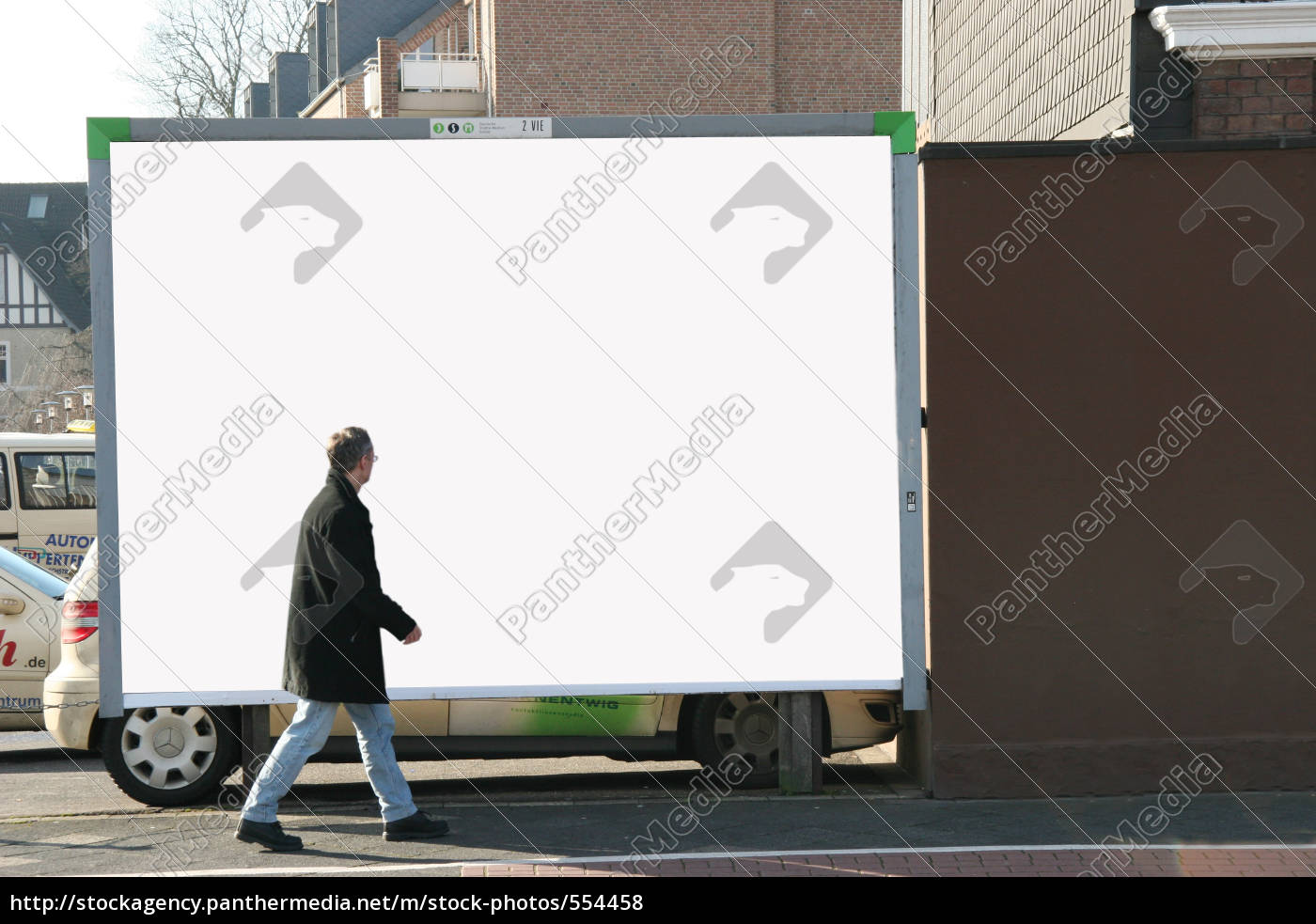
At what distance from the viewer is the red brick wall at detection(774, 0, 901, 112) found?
34750 mm

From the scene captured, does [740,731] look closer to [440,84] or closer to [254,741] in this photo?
[254,741]

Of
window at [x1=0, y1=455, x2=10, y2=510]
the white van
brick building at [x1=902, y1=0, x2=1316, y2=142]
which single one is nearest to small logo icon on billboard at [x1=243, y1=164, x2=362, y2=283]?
brick building at [x1=902, y1=0, x2=1316, y2=142]

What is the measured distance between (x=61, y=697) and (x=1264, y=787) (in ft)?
21.7

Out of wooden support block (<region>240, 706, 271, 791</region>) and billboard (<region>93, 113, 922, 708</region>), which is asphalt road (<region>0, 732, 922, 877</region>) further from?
billboard (<region>93, 113, 922, 708</region>)

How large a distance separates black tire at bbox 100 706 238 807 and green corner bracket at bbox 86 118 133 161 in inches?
115

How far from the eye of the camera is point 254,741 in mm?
7715

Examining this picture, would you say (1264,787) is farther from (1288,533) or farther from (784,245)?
(784,245)

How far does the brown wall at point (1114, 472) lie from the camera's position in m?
7.64

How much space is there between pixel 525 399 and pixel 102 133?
252 cm

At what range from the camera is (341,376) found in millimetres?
7469

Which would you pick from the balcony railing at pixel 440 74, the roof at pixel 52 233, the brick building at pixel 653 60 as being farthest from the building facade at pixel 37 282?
the brick building at pixel 653 60

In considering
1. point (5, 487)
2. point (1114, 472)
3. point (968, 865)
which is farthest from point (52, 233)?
point (968, 865)

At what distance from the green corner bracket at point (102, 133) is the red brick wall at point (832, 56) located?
2843 centimetres

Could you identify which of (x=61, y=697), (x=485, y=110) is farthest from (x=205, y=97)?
(x=61, y=697)
